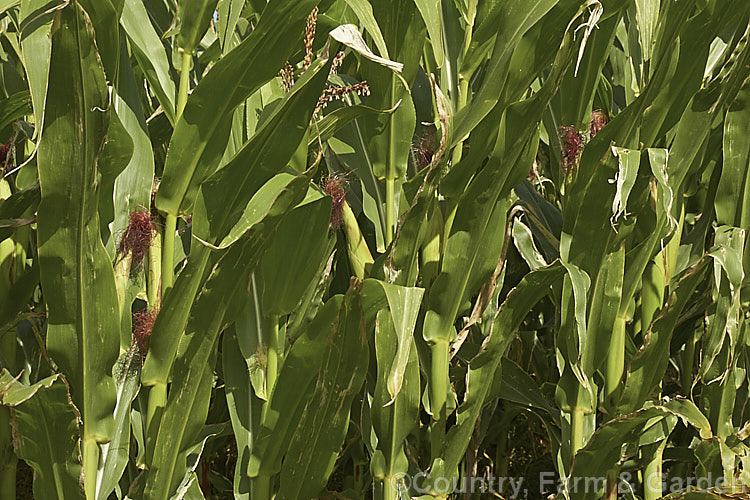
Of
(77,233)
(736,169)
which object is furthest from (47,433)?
(736,169)

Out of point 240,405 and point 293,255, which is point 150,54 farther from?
point 240,405

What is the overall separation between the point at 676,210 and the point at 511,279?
0.32 metres

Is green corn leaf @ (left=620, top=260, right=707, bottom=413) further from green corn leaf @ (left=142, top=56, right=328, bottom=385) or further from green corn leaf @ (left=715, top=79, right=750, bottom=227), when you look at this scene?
green corn leaf @ (left=142, top=56, right=328, bottom=385)

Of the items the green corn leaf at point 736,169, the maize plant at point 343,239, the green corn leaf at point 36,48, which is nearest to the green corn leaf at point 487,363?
the maize plant at point 343,239

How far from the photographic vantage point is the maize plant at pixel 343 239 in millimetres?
683

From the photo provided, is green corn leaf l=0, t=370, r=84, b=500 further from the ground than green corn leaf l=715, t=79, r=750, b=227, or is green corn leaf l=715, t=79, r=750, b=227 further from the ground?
green corn leaf l=715, t=79, r=750, b=227

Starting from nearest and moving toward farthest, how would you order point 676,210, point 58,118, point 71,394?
point 58,118 → point 71,394 → point 676,210

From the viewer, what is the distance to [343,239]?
3.29 ft

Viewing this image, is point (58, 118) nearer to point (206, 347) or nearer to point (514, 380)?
point (206, 347)

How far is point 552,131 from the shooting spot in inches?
40.3

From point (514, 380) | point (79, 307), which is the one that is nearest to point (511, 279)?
point (514, 380)

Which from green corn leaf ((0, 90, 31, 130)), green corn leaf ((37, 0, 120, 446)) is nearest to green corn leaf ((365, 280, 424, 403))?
green corn leaf ((37, 0, 120, 446))

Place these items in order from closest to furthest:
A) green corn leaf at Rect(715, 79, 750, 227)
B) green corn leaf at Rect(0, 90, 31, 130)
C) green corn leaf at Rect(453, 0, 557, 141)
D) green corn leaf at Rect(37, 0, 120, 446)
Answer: green corn leaf at Rect(37, 0, 120, 446) → green corn leaf at Rect(453, 0, 557, 141) → green corn leaf at Rect(0, 90, 31, 130) → green corn leaf at Rect(715, 79, 750, 227)

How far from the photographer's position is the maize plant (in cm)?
68
